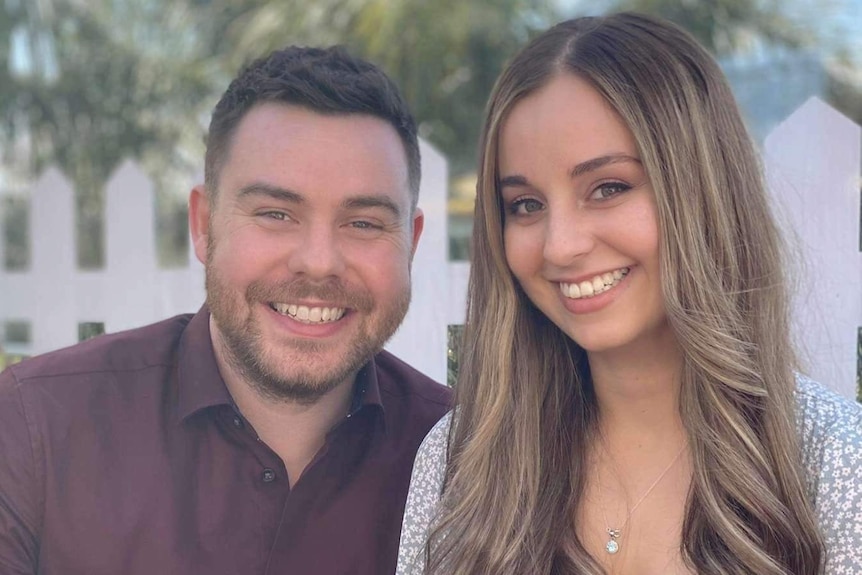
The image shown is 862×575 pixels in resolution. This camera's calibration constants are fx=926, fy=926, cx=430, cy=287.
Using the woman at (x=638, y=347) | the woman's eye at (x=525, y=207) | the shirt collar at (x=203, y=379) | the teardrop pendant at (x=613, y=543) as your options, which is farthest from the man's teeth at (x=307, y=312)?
the teardrop pendant at (x=613, y=543)

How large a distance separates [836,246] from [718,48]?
160 inches

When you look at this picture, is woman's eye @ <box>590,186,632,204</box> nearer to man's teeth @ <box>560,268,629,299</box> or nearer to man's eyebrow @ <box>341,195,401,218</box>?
man's teeth @ <box>560,268,629,299</box>

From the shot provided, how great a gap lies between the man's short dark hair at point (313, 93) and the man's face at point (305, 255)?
0.04 metres

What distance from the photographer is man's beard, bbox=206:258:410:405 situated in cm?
211

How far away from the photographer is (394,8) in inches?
260

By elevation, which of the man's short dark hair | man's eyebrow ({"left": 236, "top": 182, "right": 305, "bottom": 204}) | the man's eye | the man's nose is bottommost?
the man's nose

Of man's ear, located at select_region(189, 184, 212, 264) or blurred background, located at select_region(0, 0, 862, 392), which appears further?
blurred background, located at select_region(0, 0, 862, 392)

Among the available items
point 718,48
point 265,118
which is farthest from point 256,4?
point 265,118

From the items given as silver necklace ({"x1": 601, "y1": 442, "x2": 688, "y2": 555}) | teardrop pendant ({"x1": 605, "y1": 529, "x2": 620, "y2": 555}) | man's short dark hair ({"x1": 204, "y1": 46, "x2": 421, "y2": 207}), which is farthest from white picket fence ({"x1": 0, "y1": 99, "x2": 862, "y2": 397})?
teardrop pendant ({"x1": 605, "y1": 529, "x2": 620, "y2": 555})

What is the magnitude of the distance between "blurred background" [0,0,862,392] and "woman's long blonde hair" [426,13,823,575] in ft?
8.74

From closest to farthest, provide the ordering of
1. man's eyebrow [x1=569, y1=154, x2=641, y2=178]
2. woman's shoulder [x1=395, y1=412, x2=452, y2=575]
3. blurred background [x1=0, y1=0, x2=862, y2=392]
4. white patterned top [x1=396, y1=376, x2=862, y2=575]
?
1. white patterned top [x1=396, y1=376, x2=862, y2=575]
2. man's eyebrow [x1=569, y1=154, x2=641, y2=178]
3. woman's shoulder [x1=395, y1=412, x2=452, y2=575]
4. blurred background [x1=0, y1=0, x2=862, y2=392]

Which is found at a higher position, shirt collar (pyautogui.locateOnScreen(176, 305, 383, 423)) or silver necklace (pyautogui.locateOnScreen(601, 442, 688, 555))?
shirt collar (pyautogui.locateOnScreen(176, 305, 383, 423))

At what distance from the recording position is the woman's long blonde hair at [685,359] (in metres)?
1.63

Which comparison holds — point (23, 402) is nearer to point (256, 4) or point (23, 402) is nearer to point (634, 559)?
point (634, 559)
